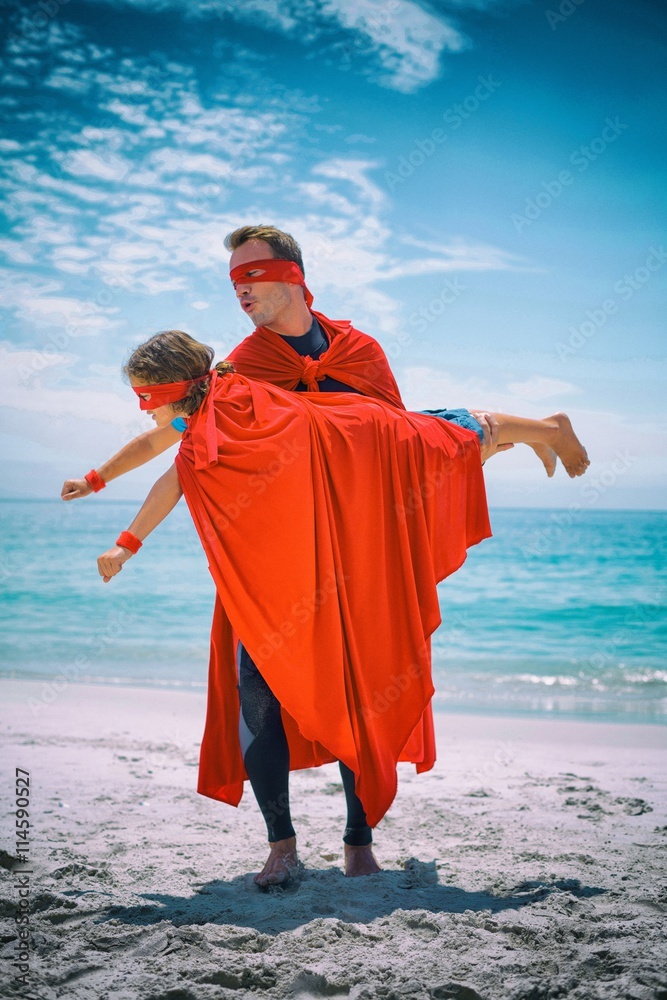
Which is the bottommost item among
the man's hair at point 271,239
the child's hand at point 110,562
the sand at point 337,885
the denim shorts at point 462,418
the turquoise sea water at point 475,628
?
the sand at point 337,885

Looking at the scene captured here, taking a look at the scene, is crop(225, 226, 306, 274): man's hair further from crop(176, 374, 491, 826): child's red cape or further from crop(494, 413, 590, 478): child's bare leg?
crop(494, 413, 590, 478): child's bare leg

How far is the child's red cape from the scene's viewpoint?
2.67m

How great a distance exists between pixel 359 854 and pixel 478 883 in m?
0.46

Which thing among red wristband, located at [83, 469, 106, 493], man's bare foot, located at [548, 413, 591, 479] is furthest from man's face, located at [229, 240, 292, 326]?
man's bare foot, located at [548, 413, 591, 479]

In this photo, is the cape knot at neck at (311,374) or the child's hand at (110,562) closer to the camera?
the child's hand at (110,562)

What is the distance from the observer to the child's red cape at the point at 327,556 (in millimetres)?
2670

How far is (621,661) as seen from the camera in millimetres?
10297

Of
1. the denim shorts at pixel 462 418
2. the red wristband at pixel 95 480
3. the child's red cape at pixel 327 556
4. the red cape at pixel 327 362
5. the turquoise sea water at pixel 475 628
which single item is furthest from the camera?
the turquoise sea water at pixel 475 628

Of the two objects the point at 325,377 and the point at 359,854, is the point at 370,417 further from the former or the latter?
the point at 359,854

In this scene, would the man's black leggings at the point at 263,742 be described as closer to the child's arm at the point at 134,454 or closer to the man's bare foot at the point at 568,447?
the child's arm at the point at 134,454

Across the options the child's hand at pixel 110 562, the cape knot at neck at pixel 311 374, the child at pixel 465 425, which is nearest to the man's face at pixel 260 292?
the cape knot at neck at pixel 311 374

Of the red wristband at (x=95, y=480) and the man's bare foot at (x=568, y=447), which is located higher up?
the man's bare foot at (x=568, y=447)

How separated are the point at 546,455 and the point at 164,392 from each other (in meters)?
1.74

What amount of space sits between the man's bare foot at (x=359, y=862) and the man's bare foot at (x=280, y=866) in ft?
0.66
